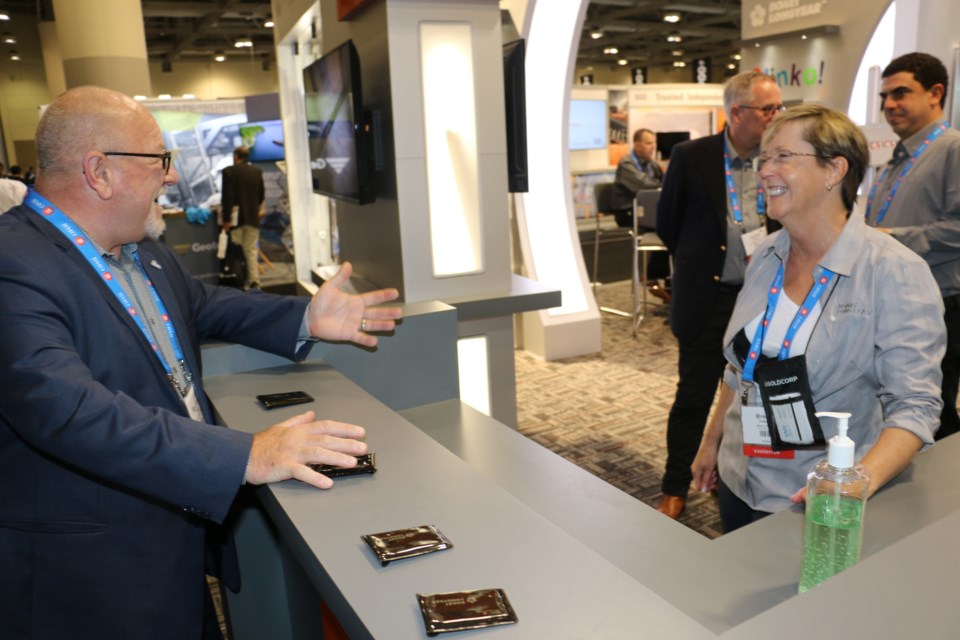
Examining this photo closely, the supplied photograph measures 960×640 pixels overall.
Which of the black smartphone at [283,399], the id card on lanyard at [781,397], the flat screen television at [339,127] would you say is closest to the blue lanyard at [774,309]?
the id card on lanyard at [781,397]

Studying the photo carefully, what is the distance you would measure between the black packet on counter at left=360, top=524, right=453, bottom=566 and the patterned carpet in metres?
2.13

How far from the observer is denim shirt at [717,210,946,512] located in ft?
4.29

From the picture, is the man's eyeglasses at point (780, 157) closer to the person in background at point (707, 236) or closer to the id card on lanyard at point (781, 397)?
the id card on lanyard at point (781, 397)

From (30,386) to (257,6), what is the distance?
15630mm

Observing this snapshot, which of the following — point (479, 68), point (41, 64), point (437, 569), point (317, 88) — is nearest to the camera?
point (437, 569)

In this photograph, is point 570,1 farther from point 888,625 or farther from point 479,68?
point 888,625

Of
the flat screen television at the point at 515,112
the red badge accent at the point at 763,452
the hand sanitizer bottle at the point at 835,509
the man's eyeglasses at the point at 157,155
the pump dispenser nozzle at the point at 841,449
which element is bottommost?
the red badge accent at the point at 763,452

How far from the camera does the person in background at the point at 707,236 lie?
2695 mm

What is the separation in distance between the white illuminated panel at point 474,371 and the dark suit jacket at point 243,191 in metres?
5.56

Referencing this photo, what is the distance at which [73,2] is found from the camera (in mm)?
8789

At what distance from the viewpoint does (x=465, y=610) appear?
2.72ft

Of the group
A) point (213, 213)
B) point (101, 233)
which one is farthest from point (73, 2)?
point (101, 233)

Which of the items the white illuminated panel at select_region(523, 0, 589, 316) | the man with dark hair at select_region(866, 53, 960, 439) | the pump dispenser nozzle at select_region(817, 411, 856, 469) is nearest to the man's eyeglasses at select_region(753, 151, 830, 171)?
the pump dispenser nozzle at select_region(817, 411, 856, 469)

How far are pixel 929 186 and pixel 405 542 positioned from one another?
2685 mm
